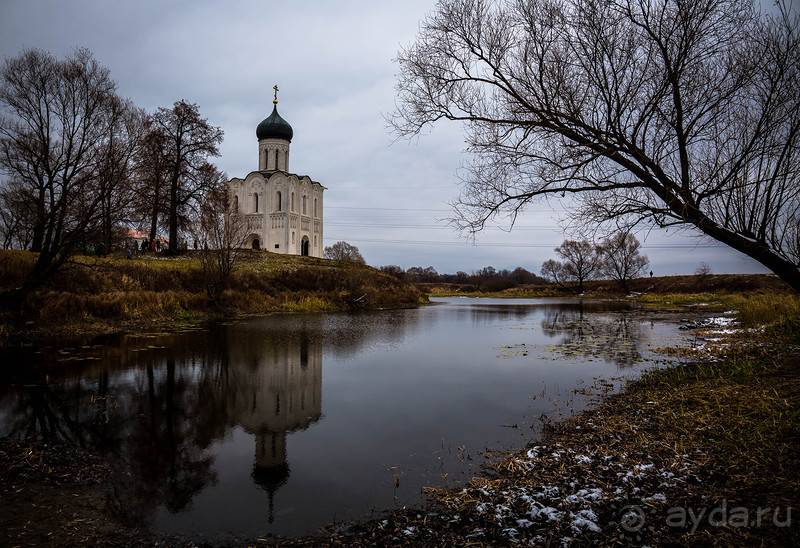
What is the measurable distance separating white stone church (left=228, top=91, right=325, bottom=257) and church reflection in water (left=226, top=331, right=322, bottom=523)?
37698mm

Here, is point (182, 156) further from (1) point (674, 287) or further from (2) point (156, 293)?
(1) point (674, 287)

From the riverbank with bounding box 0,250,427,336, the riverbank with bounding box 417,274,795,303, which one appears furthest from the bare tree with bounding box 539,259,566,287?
the riverbank with bounding box 0,250,427,336

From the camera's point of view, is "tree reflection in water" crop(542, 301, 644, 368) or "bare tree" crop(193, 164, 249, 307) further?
"bare tree" crop(193, 164, 249, 307)

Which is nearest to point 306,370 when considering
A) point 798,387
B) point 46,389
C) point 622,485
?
point 46,389

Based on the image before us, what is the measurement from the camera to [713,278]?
53.7 metres

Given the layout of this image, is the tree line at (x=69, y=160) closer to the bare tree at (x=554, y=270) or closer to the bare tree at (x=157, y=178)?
the bare tree at (x=157, y=178)

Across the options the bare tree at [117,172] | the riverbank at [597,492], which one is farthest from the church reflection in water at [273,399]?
the bare tree at [117,172]

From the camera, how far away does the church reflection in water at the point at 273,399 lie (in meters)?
4.23

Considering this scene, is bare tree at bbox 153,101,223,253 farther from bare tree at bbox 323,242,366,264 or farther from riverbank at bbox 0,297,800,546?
bare tree at bbox 323,242,366,264

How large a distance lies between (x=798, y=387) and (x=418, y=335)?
11.3 meters

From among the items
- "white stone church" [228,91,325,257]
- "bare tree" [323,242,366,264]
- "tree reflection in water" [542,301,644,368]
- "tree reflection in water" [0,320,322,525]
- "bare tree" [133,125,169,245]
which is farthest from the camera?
"bare tree" [323,242,366,264]

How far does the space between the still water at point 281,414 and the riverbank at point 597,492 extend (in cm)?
29

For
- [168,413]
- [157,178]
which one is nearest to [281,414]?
[168,413]

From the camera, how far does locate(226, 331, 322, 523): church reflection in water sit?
423 centimetres
